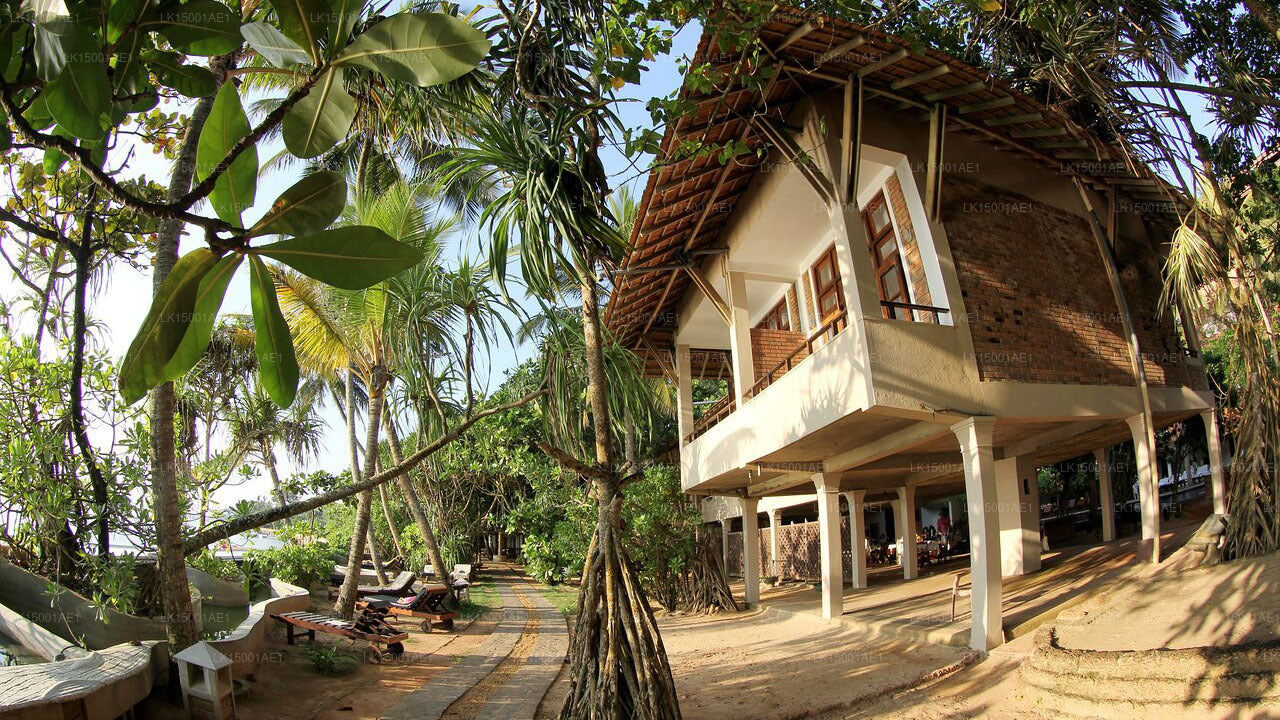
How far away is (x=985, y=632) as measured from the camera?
7879 millimetres

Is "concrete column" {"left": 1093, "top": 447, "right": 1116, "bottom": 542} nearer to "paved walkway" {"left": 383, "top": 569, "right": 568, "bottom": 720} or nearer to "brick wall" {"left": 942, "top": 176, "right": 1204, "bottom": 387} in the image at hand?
"brick wall" {"left": 942, "top": 176, "right": 1204, "bottom": 387}

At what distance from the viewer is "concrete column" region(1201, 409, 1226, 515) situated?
9.45m

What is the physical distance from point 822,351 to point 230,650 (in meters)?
7.07

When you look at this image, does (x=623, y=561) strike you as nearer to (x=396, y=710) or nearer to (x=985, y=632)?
(x=396, y=710)

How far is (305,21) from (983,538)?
844 cm

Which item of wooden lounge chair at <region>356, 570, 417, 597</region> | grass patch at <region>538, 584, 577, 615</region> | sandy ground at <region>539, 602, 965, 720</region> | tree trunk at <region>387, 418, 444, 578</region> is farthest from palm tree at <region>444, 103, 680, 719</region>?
wooden lounge chair at <region>356, 570, 417, 597</region>

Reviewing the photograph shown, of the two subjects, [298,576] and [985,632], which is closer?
[985,632]

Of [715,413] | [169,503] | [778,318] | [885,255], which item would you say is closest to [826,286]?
[885,255]

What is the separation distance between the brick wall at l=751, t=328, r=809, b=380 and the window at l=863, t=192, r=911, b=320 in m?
1.86

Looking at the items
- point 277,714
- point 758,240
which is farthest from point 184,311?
point 758,240

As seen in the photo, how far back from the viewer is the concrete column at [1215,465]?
9.45 metres

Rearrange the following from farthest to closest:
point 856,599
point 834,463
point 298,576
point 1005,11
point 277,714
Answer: point 298,576 < point 856,599 < point 834,463 < point 1005,11 < point 277,714

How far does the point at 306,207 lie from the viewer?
52.7 inches

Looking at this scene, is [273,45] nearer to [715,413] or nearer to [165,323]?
[165,323]
